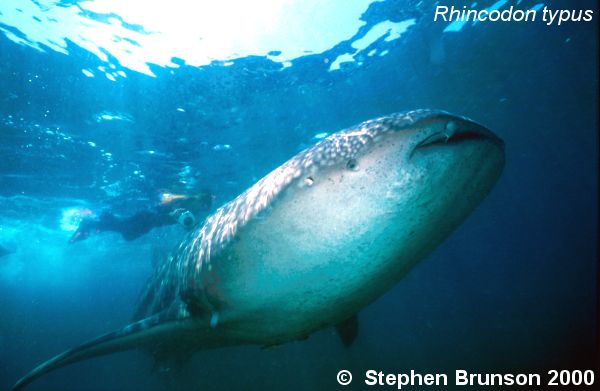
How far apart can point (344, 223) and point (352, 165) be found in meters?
0.41

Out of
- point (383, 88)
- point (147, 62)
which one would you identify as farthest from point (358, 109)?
point (147, 62)

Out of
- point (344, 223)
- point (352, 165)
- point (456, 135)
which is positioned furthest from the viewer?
point (344, 223)

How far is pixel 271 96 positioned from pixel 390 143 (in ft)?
36.3

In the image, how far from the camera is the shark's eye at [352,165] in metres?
2.07

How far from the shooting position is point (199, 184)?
19.4 m

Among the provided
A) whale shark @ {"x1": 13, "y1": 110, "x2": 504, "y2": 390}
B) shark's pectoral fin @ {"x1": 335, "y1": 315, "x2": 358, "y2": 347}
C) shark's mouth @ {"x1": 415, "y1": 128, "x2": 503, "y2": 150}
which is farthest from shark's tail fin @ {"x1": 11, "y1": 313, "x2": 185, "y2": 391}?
shark's mouth @ {"x1": 415, "y1": 128, "x2": 503, "y2": 150}

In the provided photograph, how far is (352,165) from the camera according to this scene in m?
2.08

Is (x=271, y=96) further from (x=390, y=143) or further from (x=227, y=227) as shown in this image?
(x=390, y=143)

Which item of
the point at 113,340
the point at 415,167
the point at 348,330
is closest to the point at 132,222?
the point at 113,340

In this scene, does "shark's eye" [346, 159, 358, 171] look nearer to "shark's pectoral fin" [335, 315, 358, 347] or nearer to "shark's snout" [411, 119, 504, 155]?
"shark's snout" [411, 119, 504, 155]

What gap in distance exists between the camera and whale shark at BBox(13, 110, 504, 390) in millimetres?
1947

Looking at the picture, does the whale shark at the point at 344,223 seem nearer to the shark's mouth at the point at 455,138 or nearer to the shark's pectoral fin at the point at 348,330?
the shark's mouth at the point at 455,138

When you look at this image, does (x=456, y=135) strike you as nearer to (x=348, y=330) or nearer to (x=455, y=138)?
(x=455, y=138)

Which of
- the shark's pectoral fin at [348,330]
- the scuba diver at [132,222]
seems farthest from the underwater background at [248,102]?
the shark's pectoral fin at [348,330]
